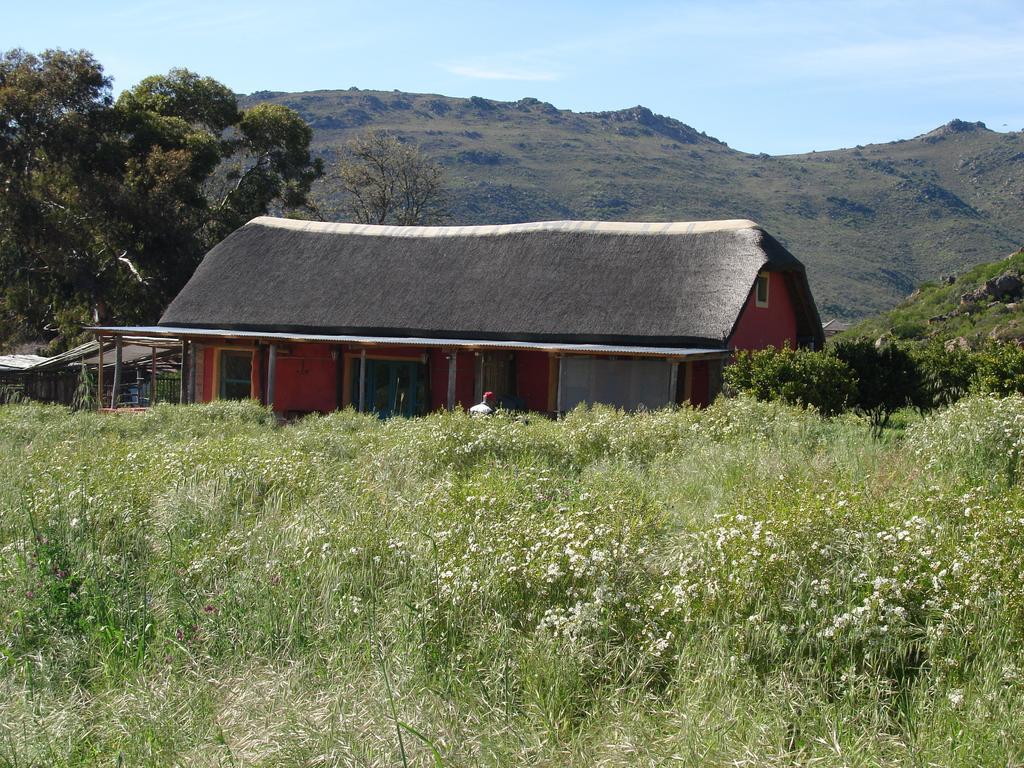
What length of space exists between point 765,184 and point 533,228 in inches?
3187

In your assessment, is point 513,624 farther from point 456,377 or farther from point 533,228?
point 533,228

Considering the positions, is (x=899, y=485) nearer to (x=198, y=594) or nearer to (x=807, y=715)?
(x=807, y=715)

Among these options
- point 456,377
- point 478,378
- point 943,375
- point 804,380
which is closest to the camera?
point 804,380

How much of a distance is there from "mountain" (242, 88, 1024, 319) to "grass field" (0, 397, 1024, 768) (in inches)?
1482

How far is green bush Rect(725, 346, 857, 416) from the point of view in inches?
606

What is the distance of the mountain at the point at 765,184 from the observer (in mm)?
70750

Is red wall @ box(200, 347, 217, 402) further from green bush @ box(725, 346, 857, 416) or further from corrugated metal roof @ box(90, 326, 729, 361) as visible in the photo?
green bush @ box(725, 346, 857, 416)

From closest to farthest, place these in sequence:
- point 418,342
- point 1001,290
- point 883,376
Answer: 1. point 883,376
2. point 418,342
3. point 1001,290

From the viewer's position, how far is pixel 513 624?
526cm

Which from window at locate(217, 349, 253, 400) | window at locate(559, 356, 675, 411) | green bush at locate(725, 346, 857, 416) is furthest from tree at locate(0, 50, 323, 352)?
green bush at locate(725, 346, 857, 416)

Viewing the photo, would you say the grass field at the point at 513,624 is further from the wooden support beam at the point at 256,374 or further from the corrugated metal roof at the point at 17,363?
the corrugated metal roof at the point at 17,363

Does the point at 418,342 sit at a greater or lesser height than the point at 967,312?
lesser

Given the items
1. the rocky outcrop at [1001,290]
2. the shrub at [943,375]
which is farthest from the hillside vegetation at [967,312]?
the shrub at [943,375]

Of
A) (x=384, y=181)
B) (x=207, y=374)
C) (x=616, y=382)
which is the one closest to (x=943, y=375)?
(x=616, y=382)
